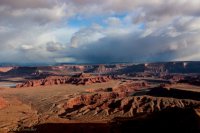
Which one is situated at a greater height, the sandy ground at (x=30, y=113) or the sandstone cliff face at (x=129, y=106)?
the sandstone cliff face at (x=129, y=106)

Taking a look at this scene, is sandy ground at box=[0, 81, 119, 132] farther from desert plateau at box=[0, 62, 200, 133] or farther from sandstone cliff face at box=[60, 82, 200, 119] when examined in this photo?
sandstone cliff face at box=[60, 82, 200, 119]

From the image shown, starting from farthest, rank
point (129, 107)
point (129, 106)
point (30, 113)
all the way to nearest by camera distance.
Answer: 1. point (30, 113)
2. point (129, 106)
3. point (129, 107)

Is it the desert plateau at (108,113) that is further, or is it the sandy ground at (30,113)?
the sandy ground at (30,113)

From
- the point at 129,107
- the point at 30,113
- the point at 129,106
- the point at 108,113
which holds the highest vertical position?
the point at 129,106

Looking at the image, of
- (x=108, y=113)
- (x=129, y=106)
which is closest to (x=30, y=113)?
(x=108, y=113)

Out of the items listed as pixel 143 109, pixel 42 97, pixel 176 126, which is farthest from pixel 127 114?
pixel 42 97

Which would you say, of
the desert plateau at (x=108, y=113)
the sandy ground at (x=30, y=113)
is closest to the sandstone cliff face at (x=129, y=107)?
the desert plateau at (x=108, y=113)

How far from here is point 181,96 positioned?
120 m

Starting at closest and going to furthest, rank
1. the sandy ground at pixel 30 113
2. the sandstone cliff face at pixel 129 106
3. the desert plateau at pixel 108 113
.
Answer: the desert plateau at pixel 108 113 < the sandy ground at pixel 30 113 < the sandstone cliff face at pixel 129 106

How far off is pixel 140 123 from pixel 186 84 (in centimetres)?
9965

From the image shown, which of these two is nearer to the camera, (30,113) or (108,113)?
(108,113)

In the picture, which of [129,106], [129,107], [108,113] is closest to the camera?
[108,113]

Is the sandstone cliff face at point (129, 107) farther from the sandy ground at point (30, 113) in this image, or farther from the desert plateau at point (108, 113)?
the sandy ground at point (30, 113)

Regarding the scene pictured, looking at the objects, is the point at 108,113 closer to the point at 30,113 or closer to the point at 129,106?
the point at 129,106
